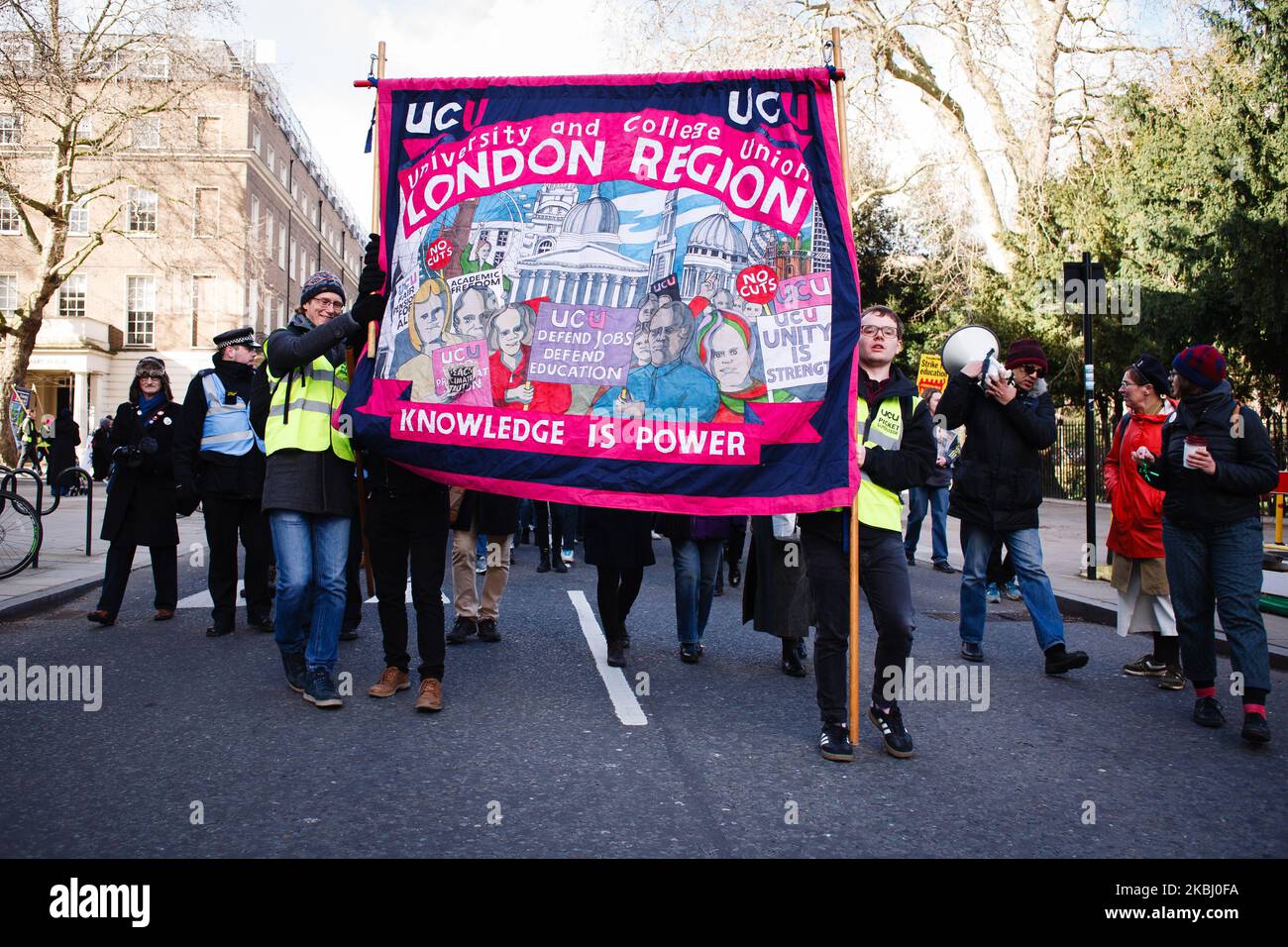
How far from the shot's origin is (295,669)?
5258 millimetres

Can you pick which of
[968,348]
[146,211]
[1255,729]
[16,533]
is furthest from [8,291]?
[1255,729]

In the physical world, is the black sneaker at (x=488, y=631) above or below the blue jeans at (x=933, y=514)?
below

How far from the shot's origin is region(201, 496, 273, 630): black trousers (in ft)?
23.3

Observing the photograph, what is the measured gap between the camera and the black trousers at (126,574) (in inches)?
293

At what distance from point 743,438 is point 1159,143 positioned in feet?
58.6

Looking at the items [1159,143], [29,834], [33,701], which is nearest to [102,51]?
[1159,143]

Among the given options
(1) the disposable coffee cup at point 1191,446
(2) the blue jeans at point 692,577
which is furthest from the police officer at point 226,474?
(1) the disposable coffee cup at point 1191,446

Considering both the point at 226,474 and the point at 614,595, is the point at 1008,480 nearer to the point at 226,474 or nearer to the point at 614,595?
the point at 614,595

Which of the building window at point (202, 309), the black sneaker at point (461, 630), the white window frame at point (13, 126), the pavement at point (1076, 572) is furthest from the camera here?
the building window at point (202, 309)

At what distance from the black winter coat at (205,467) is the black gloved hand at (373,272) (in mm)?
2641

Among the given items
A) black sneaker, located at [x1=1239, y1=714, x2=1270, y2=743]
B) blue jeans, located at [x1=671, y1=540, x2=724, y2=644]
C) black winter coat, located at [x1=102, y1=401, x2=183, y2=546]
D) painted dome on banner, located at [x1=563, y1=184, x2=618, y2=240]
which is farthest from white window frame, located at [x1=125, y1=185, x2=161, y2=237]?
black sneaker, located at [x1=1239, y1=714, x2=1270, y2=743]

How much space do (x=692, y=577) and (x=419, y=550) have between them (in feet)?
6.46

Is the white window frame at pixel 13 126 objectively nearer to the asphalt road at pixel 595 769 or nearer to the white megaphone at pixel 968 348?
the asphalt road at pixel 595 769

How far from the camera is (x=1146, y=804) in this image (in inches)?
154
